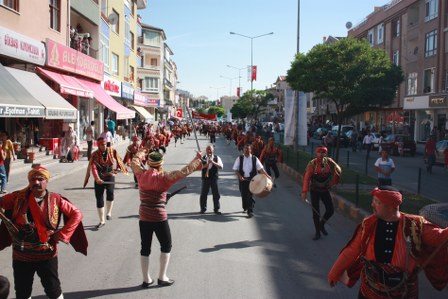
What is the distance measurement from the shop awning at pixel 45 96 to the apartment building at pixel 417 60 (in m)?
26.5

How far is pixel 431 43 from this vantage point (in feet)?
129

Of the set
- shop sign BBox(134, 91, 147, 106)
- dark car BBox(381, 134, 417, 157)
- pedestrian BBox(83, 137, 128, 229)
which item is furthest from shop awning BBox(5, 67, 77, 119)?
shop sign BBox(134, 91, 147, 106)

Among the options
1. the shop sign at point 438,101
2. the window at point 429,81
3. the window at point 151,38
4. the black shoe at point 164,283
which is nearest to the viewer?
the black shoe at point 164,283

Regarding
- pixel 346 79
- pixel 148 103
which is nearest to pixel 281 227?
pixel 346 79

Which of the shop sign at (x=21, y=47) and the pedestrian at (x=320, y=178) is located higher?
the shop sign at (x=21, y=47)

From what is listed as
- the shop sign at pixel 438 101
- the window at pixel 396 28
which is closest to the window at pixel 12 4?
the shop sign at pixel 438 101

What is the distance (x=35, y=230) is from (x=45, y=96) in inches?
582

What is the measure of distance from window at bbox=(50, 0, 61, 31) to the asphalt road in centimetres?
1343

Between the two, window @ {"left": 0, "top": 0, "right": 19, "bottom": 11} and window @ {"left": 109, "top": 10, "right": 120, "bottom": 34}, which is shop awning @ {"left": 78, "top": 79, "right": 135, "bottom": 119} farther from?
window @ {"left": 0, "top": 0, "right": 19, "bottom": 11}

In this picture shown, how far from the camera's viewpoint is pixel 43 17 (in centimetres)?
2080

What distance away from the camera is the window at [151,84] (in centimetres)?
7031

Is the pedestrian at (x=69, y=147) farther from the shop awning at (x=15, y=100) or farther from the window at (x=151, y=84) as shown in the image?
the window at (x=151, y=84)

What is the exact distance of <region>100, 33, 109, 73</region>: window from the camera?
3238 centimetres

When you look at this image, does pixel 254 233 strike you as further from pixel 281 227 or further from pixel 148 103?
pixel 148 103
